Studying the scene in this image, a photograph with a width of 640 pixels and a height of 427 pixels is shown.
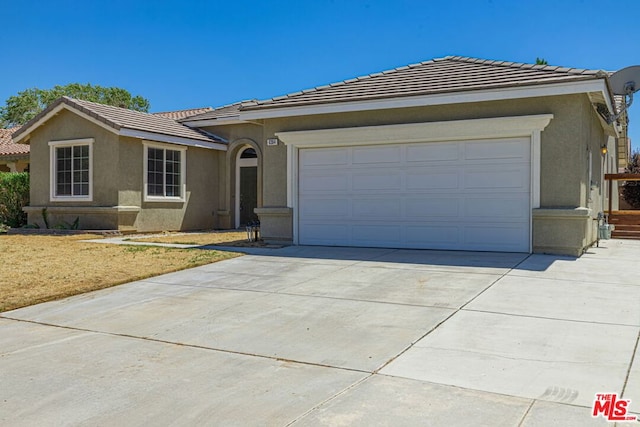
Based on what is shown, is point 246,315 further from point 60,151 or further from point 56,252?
point 60,151

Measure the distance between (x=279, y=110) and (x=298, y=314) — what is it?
7437mm

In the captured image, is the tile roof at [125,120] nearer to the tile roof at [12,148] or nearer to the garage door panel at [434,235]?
the tile roof at [12,148]

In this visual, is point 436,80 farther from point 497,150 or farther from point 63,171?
point 63,171

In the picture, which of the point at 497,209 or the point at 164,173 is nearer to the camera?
the point at 497,209

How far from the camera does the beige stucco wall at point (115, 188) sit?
1638cm

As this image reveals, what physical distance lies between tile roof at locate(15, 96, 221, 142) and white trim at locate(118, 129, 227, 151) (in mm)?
88

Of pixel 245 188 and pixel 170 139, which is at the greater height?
pixel 170 139

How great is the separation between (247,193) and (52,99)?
43.6 meters

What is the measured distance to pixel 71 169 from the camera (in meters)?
17.4

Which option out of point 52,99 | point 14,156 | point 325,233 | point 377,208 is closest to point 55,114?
point 14,156

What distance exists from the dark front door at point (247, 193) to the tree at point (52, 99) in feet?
126

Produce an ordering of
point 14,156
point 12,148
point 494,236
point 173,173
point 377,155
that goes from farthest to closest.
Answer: point 12,148 < point 14,156 < point 173,173 < point 377,155 < point 494,236

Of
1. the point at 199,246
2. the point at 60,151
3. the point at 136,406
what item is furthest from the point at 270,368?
the point at 60,151

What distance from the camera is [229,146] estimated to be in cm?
1969
